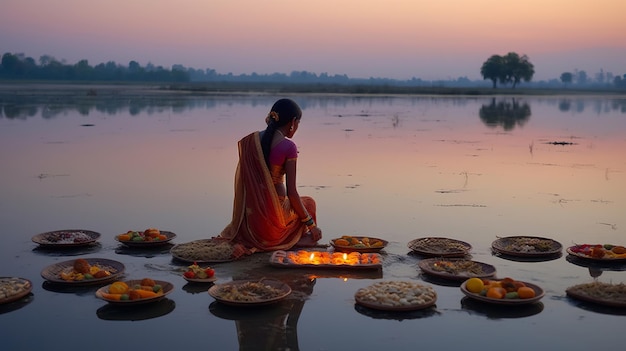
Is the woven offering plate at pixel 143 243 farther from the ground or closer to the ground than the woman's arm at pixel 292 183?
closer to the ground

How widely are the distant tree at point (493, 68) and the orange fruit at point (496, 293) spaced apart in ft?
287

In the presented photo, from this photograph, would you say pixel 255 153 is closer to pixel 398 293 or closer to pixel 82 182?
pixel 398 293

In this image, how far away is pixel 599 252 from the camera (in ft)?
20.1

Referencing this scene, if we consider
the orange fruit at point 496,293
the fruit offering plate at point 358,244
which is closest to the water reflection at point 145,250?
the fruit offering plate at point 358,244

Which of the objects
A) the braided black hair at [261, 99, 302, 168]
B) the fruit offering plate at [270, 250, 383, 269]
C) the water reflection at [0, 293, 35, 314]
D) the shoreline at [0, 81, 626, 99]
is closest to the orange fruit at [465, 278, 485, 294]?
the fruit offering plate at [270, 250, 383, 269]

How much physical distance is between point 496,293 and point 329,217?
3.47 meters

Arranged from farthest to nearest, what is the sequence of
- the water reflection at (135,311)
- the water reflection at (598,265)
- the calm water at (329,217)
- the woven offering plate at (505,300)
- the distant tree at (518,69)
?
the distant tree at (518,69)
the water reflection at (598,265)
the woven offering plate at (505,300)
the water reflection at (135,311)
the calm water at (329,217)

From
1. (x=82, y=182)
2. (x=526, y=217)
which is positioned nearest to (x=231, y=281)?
(x=526, y=217)

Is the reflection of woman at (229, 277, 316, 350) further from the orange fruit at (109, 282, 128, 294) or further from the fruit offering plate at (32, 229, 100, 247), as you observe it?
the fruit offering plate at (32, 229, 100, 247)

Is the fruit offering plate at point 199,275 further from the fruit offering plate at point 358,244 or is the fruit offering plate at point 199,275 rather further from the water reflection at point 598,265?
the water reflection at point 598,265

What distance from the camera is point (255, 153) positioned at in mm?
6434

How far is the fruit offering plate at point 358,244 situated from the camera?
6.36 meters

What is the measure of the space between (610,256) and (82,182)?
7603 mm

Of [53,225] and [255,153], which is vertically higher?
[255,153]
